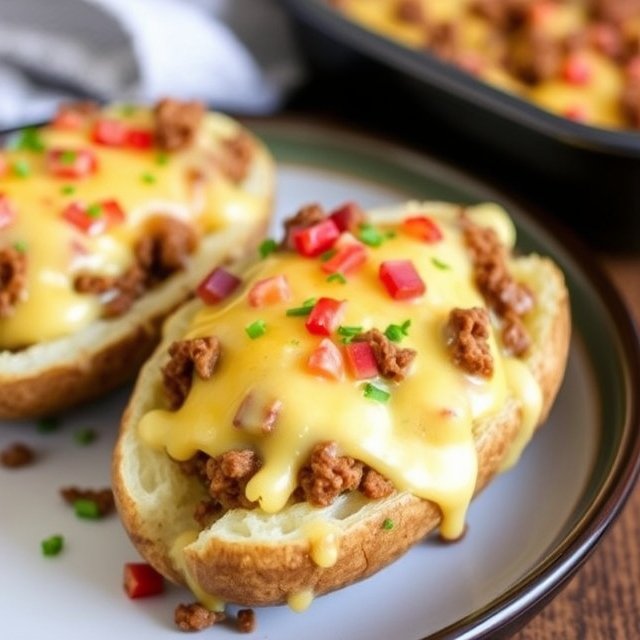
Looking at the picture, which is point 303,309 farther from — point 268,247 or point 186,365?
point 268,247

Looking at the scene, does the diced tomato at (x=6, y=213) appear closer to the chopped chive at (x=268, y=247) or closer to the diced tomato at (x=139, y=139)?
the diced tomato at (x=139, y=139)

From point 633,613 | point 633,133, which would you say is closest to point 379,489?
point 633,613

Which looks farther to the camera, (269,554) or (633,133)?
(633,133)

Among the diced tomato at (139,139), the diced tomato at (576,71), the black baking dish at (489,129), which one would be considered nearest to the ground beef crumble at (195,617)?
the diced tomato at (139,139)

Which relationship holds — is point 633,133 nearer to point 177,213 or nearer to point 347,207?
point 347,207

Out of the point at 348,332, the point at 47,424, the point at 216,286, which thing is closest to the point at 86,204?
the point at 216,286

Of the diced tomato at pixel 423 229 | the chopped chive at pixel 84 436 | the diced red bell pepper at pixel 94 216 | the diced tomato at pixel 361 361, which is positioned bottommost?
the chopped chive at pixel 84 436
